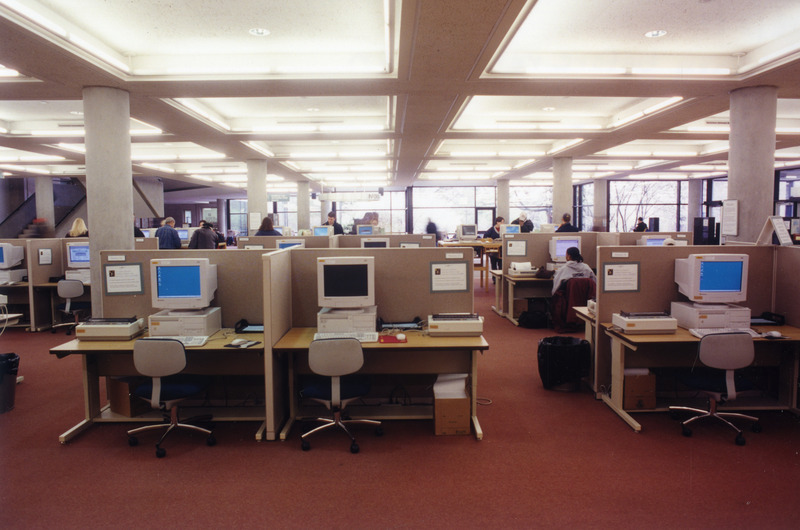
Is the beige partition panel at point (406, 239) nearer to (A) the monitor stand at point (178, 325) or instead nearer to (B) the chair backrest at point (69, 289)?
(B) the chair backrest at point (69, 289)

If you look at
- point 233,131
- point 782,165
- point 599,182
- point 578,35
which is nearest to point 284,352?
point 578,35

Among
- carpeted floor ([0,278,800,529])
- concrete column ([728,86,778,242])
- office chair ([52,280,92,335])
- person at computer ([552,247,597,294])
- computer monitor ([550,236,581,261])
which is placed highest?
concrete column ([728,86,778,242])

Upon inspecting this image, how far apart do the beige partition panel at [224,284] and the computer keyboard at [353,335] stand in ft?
2.25

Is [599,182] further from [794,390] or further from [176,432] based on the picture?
[176,432]

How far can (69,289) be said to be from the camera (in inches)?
239

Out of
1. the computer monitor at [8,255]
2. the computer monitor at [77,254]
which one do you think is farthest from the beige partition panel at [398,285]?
the computer monitor at [8,255]

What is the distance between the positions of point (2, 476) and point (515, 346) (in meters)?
4.66

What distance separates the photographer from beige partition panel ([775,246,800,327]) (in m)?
3.56

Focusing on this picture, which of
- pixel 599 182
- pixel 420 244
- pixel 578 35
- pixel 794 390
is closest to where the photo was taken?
pixel 794 390

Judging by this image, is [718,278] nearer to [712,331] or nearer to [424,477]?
[712,331]

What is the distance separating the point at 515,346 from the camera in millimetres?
5531

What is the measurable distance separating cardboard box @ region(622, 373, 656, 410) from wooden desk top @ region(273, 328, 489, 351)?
1.26 meters

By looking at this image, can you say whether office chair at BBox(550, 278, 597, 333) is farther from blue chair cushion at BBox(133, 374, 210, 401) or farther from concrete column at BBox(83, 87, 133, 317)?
concrete column at BBox(83, 87, 133, 317)

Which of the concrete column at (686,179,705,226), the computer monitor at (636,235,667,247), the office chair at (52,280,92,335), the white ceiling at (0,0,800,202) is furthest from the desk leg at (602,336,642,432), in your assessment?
the concrete column at (686,179,705,226)
